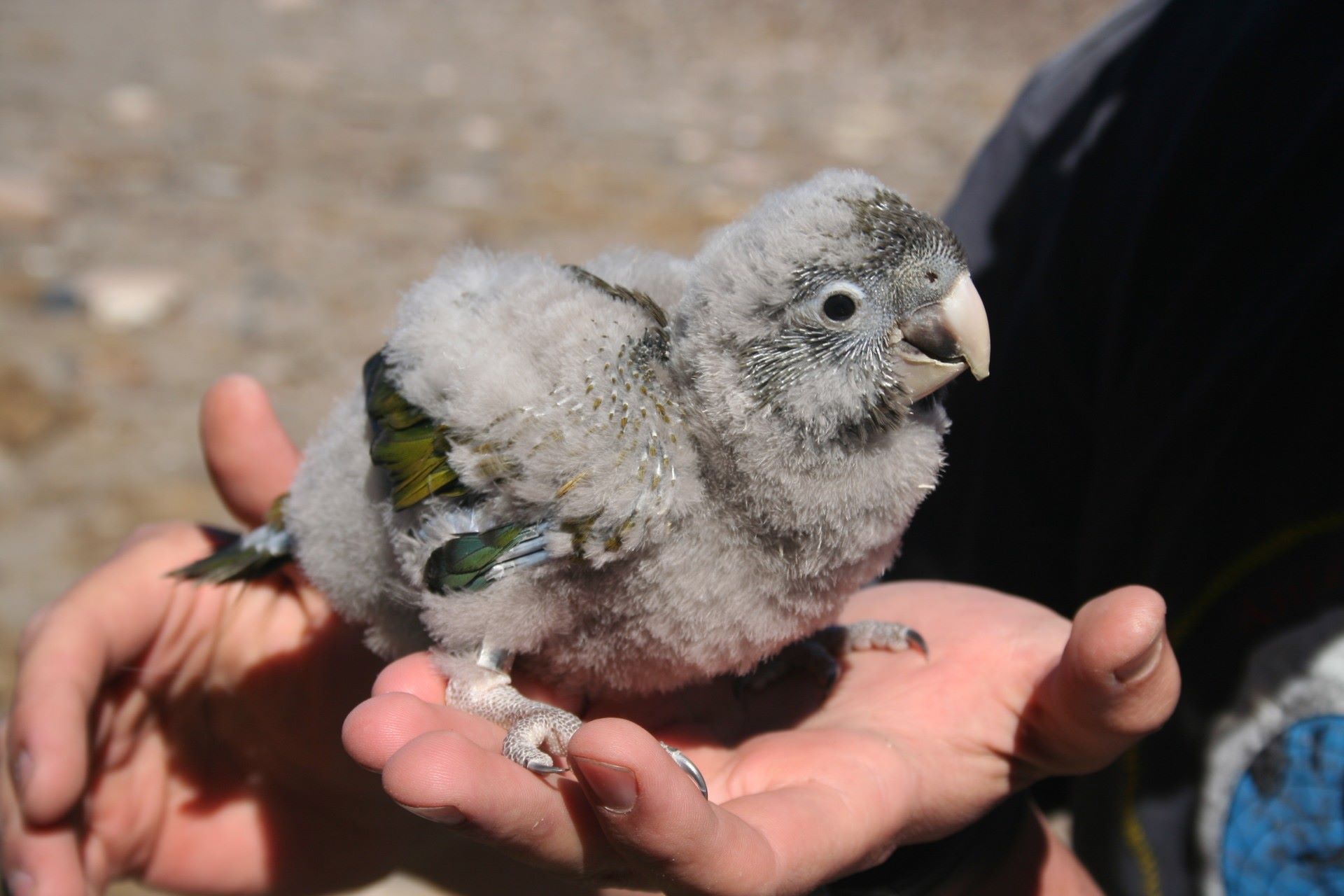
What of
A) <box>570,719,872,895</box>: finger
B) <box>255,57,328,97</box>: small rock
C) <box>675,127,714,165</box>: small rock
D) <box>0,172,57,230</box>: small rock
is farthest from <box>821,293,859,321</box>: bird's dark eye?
<box>255,57,328,97</box>: small rock

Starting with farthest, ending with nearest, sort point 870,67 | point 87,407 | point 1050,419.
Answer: point 870,67 < point 87,407 < point 1050,419

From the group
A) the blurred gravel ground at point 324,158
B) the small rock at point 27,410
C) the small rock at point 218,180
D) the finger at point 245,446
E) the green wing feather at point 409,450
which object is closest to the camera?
the green wing feather at point 409,450

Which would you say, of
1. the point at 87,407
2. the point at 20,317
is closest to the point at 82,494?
the point at 87,407

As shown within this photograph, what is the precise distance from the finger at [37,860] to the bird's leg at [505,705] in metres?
1.09

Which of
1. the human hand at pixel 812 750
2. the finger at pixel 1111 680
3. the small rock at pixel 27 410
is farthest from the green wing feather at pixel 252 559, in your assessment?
the small rock at pixel 27 410

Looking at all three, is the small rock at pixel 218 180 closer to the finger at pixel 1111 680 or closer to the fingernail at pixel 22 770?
the fingernail at pixel 22 770

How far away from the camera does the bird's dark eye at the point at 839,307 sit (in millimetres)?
1693

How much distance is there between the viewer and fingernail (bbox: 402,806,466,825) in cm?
144

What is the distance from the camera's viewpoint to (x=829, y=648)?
224cm

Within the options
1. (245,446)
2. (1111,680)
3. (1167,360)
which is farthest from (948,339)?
(245,446)

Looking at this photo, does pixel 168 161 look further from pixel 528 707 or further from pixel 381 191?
pixel 528 707

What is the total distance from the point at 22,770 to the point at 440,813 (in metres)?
1.24

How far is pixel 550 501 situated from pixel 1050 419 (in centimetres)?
183

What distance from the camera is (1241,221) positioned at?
8.29 feet
